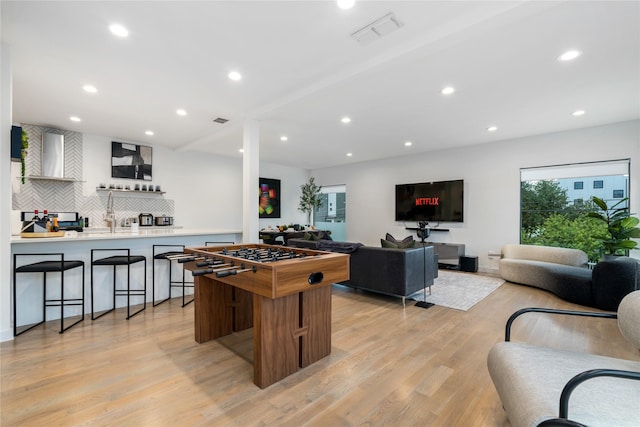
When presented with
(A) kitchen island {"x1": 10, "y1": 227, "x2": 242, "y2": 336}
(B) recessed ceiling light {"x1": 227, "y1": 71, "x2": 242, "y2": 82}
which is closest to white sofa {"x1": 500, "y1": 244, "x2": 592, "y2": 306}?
(A) kitchen island {"x1": 10, "y1": 227, "x2": 242, "y2": 336}

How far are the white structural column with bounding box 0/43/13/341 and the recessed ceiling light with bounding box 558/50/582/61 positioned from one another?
5181 mm

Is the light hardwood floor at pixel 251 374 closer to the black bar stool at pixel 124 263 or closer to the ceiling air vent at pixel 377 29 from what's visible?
the black bar stool at pixel 124 263

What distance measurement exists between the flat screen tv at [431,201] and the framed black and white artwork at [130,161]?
232 inches

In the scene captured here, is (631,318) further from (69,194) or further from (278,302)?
(69,194)

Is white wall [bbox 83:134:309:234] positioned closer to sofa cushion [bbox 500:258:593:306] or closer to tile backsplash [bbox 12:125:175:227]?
tile backsplash [bbox 12:125:175:227]

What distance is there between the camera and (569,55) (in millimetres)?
2703

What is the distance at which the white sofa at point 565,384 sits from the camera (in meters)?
1.07

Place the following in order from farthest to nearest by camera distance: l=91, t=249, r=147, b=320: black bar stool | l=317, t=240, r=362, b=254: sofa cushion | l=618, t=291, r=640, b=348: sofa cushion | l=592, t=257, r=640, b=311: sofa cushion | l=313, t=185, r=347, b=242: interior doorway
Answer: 1. l=313, t=185, r=347, b=242: interior doorway
2. l=317, t=240, r=362, b=254: sofa cushion
3. l=592, t=257, r=640, b=311: sofa cushion
4. l=91, t=249, r=147, b=320: black bar stool
5. l=618, t=291, r=640, b=348: sofa cushion

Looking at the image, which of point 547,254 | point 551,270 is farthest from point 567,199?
point 551,270

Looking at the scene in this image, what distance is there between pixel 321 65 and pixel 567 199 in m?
5.41

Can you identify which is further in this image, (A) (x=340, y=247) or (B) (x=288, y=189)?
(B) (x=288, y=189)

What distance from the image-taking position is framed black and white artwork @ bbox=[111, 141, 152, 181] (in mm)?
5730

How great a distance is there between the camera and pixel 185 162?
22.0 feet

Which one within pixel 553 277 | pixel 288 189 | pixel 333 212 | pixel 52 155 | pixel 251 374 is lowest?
pixel 251 374
